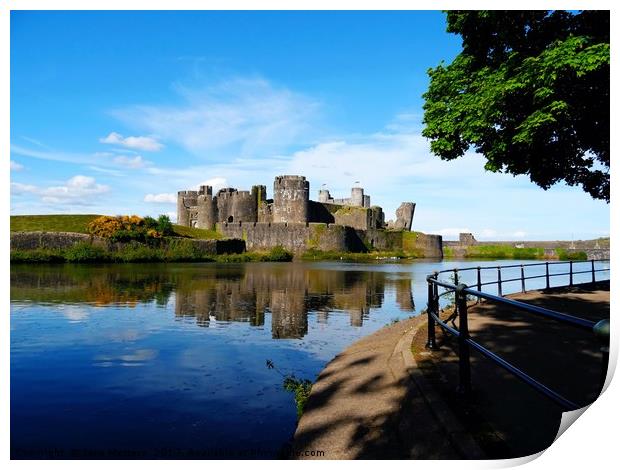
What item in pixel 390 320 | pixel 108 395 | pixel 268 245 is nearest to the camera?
pixel 108 395

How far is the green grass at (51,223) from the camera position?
36878 mm

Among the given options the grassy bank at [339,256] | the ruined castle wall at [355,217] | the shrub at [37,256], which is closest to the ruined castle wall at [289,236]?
the grassy bank at [339,256]

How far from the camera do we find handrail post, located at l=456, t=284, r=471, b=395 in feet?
14.3

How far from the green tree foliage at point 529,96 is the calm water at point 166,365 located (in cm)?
480

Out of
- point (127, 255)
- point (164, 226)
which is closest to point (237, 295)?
point (127, 255)

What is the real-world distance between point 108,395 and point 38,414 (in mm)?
807

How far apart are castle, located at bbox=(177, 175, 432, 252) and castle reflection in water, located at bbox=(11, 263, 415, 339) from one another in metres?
A: 27.8

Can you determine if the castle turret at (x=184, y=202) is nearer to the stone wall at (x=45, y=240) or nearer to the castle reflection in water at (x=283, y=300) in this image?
the stone wall at (x=45, y=240)

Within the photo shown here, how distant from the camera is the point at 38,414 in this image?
5352mm

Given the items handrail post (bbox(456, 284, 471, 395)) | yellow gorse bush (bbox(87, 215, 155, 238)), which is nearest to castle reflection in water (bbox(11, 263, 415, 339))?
handrail post (bbox(456, 284, 471, 395))

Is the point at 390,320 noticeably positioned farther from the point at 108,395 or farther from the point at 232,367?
the point at 108,395

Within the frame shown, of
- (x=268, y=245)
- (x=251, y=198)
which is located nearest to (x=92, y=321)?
(x=268, y=245)

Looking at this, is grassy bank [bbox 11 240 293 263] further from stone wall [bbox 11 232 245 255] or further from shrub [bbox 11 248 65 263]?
stone wall [bbox 11 232 245 255]

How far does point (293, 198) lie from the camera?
53.2 meters
